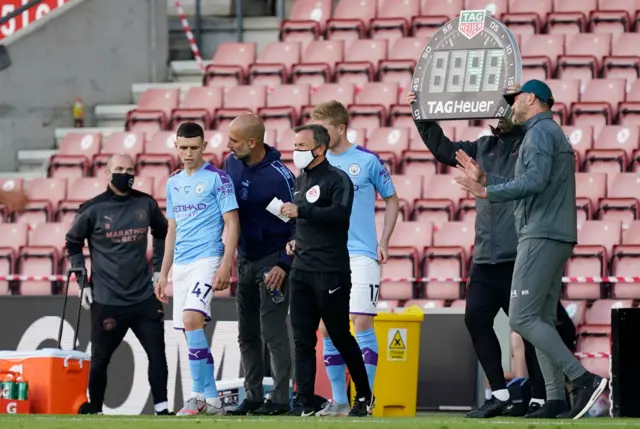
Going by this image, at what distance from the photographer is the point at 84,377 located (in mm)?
11156

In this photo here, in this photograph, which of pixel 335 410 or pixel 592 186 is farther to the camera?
pixel 592 186

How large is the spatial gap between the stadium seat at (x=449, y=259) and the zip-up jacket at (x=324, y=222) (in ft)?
17.0

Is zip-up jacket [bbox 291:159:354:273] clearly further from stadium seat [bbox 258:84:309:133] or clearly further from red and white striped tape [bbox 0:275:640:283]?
stadium seat [bbox 258:84:309:133]

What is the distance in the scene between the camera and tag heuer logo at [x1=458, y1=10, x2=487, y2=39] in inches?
379

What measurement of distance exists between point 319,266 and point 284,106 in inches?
327

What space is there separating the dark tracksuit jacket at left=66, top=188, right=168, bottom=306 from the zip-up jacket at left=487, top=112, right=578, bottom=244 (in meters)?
3.24

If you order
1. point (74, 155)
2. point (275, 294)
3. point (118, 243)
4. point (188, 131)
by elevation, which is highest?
point (74, 155)

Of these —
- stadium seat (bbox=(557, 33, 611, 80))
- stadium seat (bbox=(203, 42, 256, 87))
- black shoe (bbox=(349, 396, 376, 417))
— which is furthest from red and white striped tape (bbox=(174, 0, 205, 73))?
black shoe (bbox=(349, 396, 376, 417))

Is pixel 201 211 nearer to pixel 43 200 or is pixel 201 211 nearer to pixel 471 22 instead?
pixel 471 22

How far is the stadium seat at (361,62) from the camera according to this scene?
17938mm

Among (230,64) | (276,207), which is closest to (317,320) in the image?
(276,207)

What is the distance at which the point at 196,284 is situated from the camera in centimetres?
972

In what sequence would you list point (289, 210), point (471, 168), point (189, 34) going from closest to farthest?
point (471, 168) → point (289, 210) → point (189, 34)

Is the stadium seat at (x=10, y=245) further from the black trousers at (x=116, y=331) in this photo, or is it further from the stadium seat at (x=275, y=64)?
the black trousers at (x=116, y=331)
